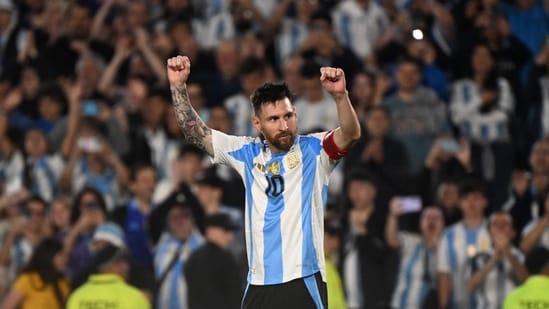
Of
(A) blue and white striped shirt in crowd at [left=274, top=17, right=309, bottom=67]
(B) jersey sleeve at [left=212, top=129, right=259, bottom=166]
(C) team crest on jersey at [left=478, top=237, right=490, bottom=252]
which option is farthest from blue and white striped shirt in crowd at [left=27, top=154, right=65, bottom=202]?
(B) jersey sleeve at [left=212, top=129, right=259, bottom=166]

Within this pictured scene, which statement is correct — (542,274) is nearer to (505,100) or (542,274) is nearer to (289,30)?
(505,100)

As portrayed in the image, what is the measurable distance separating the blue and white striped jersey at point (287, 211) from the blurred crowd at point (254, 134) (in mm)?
3284

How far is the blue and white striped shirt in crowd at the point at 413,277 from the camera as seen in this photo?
1130 centimetres

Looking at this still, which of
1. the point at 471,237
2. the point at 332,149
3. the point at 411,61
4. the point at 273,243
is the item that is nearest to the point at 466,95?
the point at 411,61

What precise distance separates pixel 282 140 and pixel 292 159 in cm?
13

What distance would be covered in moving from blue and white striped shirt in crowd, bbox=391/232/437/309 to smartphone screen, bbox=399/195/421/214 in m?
0.31

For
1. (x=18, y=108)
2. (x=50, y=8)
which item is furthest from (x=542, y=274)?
(x=50, y=8)

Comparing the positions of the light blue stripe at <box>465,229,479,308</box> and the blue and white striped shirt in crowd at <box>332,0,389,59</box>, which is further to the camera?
the blue and white striped shirt in crowd at <box>332,0,389,59</box>

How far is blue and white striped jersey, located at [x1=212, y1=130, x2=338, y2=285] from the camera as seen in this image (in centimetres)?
672

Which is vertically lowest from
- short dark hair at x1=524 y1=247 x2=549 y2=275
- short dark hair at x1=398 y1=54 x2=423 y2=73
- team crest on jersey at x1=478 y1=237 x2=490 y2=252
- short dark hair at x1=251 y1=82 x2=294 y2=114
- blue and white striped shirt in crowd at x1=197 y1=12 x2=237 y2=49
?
short dark hair at x1=524 y1=247 x2=549 y2=275

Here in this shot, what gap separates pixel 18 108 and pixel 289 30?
9.90 feet

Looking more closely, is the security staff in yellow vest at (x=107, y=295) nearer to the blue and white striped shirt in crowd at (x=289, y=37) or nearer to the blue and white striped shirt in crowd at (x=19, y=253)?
the blue and white striped shirt in crowd at (x=19, y=253)

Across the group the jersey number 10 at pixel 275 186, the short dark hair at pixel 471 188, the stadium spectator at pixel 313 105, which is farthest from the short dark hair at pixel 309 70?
the jersey number 10 at pixel 275 186

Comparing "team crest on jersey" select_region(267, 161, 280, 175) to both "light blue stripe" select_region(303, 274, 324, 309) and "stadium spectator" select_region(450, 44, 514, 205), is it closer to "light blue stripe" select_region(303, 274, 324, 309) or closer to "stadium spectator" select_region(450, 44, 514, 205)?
"light blue stripe" select_region(303, 274, 324, 309)
